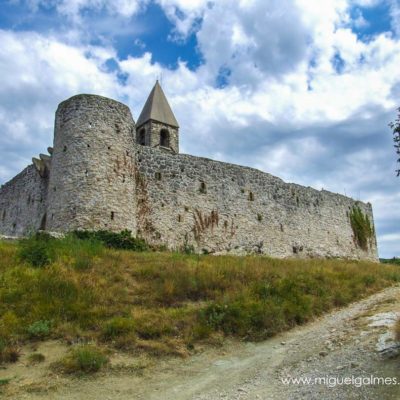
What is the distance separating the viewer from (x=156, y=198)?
22.7 m

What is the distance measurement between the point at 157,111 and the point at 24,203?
459 inches

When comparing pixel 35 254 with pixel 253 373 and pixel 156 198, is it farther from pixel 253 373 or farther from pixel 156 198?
pixel 156 198

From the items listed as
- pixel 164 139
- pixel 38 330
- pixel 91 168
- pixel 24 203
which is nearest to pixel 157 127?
pixel 164 139

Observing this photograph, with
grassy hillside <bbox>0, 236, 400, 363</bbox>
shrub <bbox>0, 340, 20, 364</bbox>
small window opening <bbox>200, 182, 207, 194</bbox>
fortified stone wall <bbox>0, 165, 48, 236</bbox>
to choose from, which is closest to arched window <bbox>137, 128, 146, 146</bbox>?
small window opening <bbox>200, 182, 207, 194</bbox>

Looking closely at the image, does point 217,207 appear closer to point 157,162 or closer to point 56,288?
point 157,162

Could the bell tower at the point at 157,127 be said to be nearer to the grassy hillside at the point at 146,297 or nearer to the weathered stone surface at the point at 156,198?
the weathered stone surface at the point at 156,198

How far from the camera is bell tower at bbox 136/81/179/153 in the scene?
31172mm

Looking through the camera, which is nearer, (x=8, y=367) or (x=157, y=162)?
(x=8, y=367)

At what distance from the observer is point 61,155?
20.0 meters

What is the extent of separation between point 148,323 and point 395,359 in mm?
4983

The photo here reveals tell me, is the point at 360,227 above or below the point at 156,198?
above

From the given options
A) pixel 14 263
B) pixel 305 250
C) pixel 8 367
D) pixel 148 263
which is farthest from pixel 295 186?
pixel 8 367

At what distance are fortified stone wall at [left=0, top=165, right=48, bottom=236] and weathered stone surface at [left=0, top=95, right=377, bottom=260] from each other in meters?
0.06

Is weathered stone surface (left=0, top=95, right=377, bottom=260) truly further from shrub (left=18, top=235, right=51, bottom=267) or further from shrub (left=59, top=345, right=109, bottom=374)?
shrub (left=59, top=345, right=109, bottom=374)
